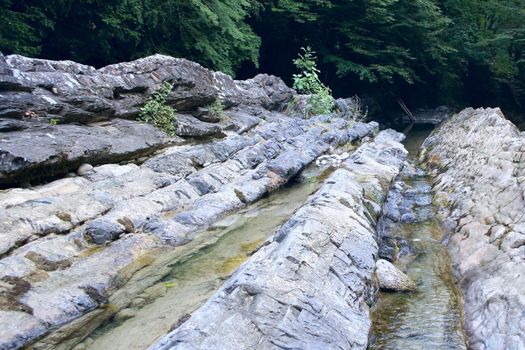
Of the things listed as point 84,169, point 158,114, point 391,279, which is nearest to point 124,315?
point 391,279

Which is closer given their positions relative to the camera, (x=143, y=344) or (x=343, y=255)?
(x=143, y=344)

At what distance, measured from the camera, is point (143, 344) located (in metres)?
4.22

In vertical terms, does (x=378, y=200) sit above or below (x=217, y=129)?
below

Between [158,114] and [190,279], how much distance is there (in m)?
5.65

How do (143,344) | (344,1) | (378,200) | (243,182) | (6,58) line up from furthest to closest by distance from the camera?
(344,1)
(243,182)
(6,58)
(378,200)
(143,344)

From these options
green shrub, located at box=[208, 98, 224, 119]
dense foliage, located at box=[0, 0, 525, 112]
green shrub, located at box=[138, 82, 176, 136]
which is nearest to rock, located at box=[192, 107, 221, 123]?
green shrub, located at box=[208, 98, 224, 119]

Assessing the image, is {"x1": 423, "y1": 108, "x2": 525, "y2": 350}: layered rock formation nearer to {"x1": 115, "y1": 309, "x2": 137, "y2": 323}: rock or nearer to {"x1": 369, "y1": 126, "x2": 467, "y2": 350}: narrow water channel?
{"x1": 369, "y1": 126, "x2": 467, "y2": 350}: narrow water channel

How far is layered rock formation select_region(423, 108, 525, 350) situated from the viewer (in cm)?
459

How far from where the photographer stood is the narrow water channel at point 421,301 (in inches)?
183

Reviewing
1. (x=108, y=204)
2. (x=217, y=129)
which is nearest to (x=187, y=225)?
(x=108, y=204)

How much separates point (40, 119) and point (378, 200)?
550 cm

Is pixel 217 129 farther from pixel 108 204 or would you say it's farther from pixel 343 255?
pixel 343 255

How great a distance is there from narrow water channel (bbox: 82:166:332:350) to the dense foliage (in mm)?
8815

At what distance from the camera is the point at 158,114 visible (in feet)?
34.3
